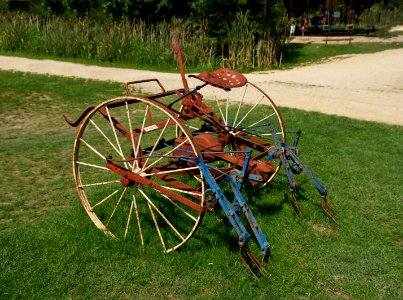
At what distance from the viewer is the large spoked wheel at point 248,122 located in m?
4.72

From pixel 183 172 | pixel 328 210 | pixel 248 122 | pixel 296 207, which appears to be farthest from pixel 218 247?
pixel 248 122

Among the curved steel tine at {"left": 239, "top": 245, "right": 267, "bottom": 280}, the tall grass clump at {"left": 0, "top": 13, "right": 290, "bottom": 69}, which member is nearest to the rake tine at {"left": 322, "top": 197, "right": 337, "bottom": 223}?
the curved steel tine at {"left": 239, "top": 245, "right": 267, "bottom": 280}

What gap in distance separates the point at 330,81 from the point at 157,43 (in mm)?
6200

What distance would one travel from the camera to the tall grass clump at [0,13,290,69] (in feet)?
49.3

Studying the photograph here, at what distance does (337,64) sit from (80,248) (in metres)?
14.3

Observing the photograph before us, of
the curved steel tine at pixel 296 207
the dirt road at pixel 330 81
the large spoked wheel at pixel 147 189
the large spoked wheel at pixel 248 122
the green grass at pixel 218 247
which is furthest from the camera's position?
the dirt road at pixel 330 81

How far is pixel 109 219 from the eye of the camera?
13.6 ft

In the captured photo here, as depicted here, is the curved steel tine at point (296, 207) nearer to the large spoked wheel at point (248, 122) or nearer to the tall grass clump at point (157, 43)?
the large spoked wheel at point (248, 122)

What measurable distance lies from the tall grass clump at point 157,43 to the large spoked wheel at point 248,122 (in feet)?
10.3

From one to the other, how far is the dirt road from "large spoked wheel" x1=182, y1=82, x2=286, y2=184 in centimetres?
74

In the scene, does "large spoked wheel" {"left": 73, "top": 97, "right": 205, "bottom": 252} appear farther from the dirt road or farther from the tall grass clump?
the tall grass clump

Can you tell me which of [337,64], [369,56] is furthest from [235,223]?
[369,56]

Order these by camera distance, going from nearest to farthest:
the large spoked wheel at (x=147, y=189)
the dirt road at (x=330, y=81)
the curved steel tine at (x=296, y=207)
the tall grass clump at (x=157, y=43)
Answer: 1. the large spoked wheel at (x=147, y=189)
2. the curved steel tine at (x=296, y=207)
3. the dirt road at (x=330, y=81)
4. the tall grass clump at (x=157, y=43)

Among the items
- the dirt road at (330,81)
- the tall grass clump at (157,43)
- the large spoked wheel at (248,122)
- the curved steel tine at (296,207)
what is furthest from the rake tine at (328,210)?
the tall grass clump at (157,43)
